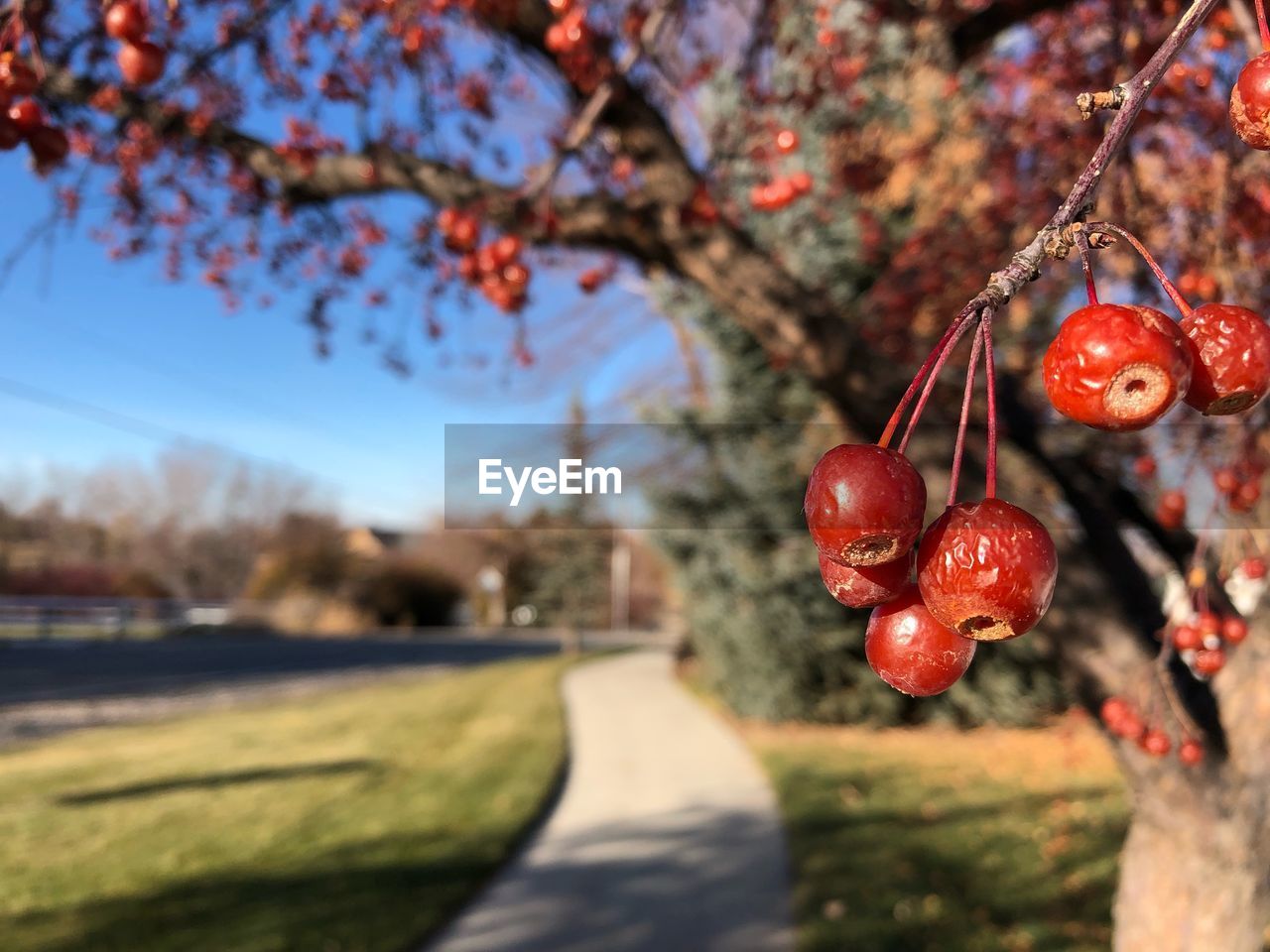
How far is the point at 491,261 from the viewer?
296 cm

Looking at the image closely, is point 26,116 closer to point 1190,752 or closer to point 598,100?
point 598,100

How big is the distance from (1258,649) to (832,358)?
5.26 feet

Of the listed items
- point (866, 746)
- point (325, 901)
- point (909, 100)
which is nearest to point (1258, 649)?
point (325, 901)

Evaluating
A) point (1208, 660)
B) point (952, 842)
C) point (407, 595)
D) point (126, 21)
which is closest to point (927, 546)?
point (1208, 660)

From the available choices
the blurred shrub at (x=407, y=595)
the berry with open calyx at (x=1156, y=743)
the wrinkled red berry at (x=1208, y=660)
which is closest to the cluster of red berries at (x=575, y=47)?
the wrinkled red berry at (x=1208, y=660)

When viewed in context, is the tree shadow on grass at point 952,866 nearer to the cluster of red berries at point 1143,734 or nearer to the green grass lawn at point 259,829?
the green grass lawn at point 259,829

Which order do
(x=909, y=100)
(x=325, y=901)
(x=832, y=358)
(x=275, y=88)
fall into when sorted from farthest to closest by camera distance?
(x=909, y=100) < (x=325, y=901) < (x=275, y=88) < (x=832, y=358)

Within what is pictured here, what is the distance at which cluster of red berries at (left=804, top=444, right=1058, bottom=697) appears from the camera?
2.53 ft

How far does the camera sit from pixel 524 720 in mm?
10852

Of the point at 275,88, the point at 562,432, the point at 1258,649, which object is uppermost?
the point at 275,88

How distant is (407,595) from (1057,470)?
3490 centimetres

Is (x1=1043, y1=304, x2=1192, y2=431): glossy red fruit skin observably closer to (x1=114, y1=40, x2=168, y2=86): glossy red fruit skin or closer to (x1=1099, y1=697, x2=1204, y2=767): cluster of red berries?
(x1=1099, y1=697, x2=1204, y2=767): cluster of red berries

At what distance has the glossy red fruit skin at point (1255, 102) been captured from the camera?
0.82 meters

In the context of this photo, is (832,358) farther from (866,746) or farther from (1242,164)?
(866,746)
